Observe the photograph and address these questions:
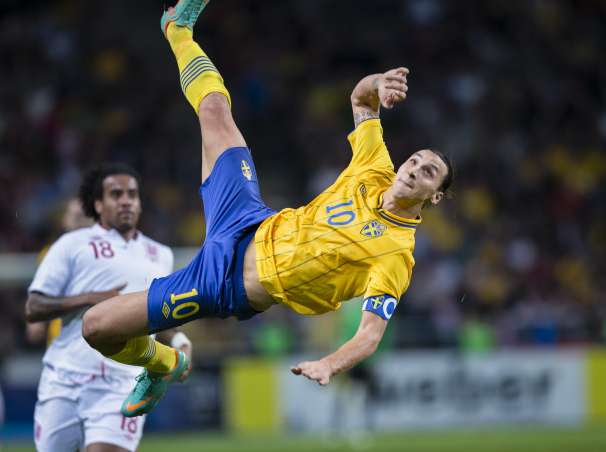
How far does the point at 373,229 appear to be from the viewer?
6.17 metres

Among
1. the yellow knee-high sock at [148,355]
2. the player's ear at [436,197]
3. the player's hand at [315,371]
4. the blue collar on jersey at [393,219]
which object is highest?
the player's ear at [436,197]

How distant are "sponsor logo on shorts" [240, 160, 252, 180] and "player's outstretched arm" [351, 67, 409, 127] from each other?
0.81 meters

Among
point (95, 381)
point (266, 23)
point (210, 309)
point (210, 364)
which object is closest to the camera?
point (210, 309)

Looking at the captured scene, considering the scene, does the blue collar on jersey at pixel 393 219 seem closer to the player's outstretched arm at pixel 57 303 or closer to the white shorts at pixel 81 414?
the player's outstretched arm at pixel 57 303

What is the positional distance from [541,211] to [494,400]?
444 centimetres

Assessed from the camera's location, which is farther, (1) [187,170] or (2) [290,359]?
(1) [187,170]

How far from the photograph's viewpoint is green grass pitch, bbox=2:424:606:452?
512 inches

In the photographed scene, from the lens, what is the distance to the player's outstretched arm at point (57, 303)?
6.80 m

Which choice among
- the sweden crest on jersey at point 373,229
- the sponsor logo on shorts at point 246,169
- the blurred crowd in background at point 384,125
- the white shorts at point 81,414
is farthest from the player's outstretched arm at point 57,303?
the blurred crowd in background at point 384,125

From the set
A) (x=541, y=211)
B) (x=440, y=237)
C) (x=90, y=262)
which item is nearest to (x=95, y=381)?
(x=90, y=262)

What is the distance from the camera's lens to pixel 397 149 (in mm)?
18750

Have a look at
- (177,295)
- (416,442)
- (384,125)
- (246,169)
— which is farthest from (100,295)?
(384,125)

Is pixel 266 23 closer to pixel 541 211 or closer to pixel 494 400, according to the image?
pixel 541 211

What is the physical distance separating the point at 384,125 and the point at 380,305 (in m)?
13.6
